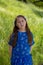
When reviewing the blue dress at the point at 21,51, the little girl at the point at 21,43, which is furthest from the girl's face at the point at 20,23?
the blue dress at the point at 21,51

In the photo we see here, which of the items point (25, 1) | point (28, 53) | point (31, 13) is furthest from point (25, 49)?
point (25, 1)

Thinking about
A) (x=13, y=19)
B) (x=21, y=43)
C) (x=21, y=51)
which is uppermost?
(x=13, y=19)

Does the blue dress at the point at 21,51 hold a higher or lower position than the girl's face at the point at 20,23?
lower

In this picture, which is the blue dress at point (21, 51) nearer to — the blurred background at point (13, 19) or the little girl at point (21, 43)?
the little girl at point (21, 43)

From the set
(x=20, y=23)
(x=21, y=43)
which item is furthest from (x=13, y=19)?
(x=21, y=43)

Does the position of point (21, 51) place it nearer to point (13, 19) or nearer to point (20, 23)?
point (20, 23)

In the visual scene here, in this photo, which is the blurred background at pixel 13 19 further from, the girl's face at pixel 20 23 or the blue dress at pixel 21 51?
the girl's face at pixel 20 23

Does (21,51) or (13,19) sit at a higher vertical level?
Answer: (13,19)

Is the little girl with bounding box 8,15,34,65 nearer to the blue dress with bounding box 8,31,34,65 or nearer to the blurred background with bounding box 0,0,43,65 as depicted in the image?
the blue dress with bounding box 8,31,34,65

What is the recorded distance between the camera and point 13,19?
9.91 m

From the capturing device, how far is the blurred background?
923 cm

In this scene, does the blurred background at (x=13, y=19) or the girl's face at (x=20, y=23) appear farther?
the blurred background at (x=13, y=19)

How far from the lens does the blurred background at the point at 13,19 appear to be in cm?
923

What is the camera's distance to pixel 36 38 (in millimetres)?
9664
